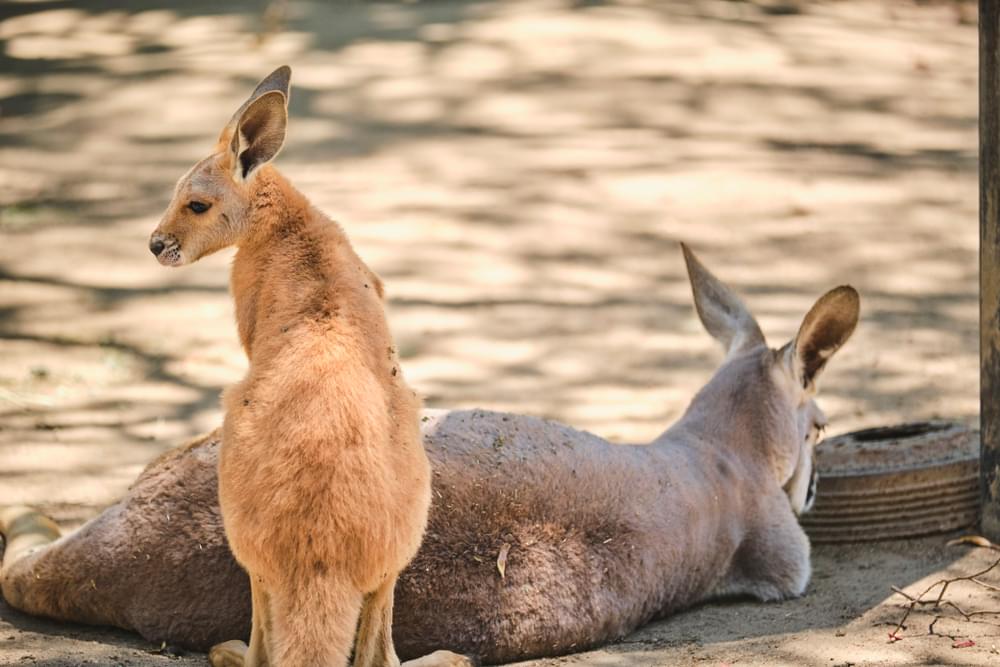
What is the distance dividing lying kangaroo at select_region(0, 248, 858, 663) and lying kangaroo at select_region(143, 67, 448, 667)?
0.34 m

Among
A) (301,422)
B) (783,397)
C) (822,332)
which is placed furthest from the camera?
(783,397)

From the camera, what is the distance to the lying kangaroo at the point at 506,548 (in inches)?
156

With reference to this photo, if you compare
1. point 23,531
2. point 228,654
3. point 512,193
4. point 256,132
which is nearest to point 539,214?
point 512,193

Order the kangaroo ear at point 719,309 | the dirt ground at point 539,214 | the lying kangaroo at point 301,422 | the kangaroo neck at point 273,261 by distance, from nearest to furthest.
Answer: the lying kangaroo at point 301,422, the kangaroo neck at point 273,261, the kangaroo ear at point 719,309, the dirt ground at point 539,214

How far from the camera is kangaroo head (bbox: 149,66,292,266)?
11.8 feet

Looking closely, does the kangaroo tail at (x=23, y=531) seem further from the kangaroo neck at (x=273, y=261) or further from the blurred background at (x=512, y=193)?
the kangaroo neck at (x=273, y=261)

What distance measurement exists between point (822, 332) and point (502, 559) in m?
1.57

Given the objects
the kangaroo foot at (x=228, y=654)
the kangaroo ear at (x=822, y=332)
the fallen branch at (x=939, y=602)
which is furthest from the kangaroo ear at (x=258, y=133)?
the fallen branch at (x=939, y=602)

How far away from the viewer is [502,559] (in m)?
4.01

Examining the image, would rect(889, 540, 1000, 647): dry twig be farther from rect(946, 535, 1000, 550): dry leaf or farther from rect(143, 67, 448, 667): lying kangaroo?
rect(143, 67, 448, 667): lying kangaroo

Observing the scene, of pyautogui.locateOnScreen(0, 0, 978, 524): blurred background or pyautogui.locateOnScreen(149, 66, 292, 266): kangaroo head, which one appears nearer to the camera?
pyautogui.locateOnScreen(149, 66, 292, 266): kangaroo head

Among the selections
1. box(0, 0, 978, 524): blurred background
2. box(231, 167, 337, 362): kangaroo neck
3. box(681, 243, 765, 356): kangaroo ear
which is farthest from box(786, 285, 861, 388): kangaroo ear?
box(231, 167, 337, 362): kangaroo neck

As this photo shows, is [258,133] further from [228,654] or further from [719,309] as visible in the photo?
[719,309]

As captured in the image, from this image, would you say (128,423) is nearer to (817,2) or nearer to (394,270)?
(394,270)
